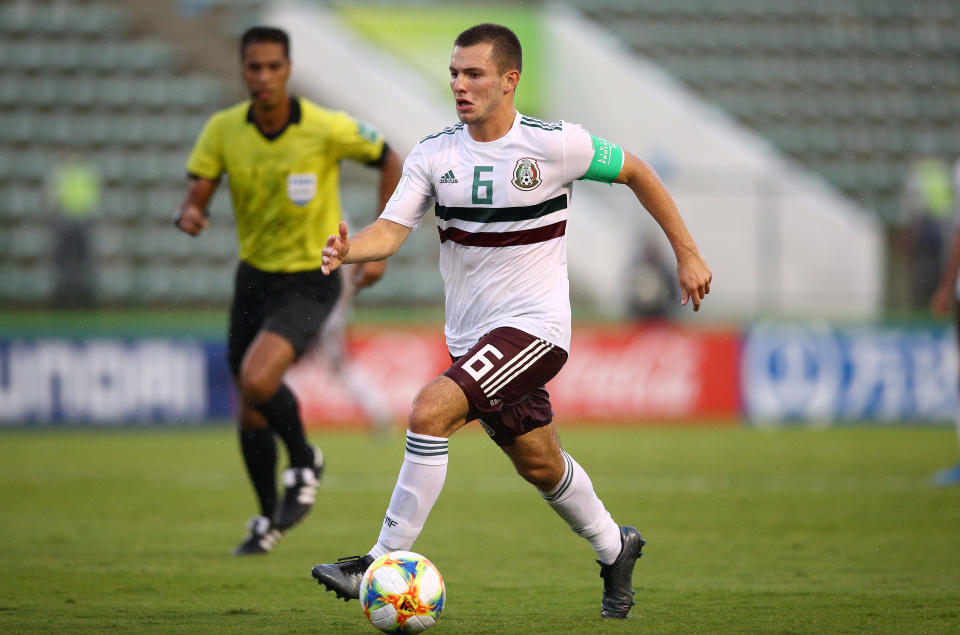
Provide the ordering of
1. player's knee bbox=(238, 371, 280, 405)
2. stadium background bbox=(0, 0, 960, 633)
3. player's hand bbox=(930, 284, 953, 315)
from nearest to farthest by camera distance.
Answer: stadium background bbox=(0, 0, 960, 633) < player's knee bbox=(238, 371, 280, 405) < player's hand bbox=(930, 284, 953, 315)

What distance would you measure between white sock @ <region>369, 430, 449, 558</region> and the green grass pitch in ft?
1.21

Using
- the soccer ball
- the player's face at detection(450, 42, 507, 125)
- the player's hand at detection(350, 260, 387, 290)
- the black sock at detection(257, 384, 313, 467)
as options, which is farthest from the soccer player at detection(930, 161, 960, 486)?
the soccer ball

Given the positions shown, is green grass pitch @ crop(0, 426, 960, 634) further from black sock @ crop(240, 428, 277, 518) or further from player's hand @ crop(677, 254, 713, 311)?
player's hand @ crop(677, 254, 713, 311)

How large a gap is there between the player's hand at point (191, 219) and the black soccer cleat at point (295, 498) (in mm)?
1366

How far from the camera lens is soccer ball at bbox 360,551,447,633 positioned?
16.0ft

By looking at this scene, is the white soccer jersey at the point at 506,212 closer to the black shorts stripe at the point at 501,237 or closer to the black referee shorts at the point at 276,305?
the black shorts stripe at the point at 501,237

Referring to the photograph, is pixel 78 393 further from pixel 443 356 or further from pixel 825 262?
pixel 825 262

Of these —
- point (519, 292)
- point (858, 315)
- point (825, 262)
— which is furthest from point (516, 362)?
point (825, 262)

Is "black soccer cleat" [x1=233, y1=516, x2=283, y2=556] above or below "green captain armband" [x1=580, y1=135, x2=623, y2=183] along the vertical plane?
below

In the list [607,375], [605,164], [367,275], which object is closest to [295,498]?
[367,275]

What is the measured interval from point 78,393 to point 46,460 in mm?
2327

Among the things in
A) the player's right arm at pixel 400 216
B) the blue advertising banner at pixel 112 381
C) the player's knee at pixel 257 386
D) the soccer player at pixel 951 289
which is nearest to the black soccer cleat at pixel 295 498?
the player's knee at pixel 257 386

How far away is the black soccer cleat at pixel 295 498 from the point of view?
7.27 m

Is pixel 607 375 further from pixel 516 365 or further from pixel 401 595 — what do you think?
pixel 401 595
